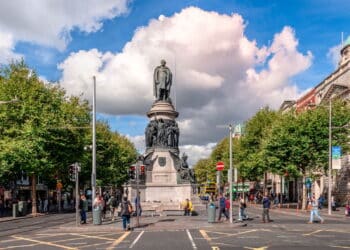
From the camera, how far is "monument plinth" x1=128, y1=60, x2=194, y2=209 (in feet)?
143

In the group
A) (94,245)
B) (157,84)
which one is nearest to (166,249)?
(94,245)

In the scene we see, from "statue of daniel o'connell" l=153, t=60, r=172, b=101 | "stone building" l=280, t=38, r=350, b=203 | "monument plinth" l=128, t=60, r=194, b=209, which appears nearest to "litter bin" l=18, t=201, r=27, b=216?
"monument plinth" l=128, t=60, r=194, b=209

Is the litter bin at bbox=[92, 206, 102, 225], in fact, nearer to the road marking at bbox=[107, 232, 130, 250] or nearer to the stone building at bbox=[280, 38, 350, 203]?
the road marking at bbox=[107, 232, 130, 250]

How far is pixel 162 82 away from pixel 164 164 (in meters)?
7.74

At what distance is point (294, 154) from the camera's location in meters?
55.1

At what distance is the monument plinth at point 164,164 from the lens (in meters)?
43.5

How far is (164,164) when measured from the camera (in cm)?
4434

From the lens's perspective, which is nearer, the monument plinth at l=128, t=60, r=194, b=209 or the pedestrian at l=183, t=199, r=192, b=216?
the pedestrian at l=183, t=199, r=192, b=216

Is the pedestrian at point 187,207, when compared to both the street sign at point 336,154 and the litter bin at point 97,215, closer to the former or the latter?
the litter bin at point 97,215

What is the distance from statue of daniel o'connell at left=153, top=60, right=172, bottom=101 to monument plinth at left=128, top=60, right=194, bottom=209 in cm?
104

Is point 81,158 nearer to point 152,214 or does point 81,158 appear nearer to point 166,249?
point 152,214

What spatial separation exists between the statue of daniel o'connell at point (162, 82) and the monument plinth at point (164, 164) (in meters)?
1.04

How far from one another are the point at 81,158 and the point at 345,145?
1083 inches

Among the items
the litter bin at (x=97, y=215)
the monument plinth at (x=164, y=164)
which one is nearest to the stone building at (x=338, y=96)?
the monument plinth at (x=164, y=164)
